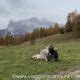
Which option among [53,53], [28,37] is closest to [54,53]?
[53,53]

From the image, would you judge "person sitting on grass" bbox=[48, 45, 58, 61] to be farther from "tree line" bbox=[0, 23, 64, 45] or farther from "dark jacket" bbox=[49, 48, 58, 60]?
"tree line" bbox=[0, 23, 64, 45]

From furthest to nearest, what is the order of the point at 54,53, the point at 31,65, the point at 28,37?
the point at 28,37, the point at 54,53, the point at 31,65

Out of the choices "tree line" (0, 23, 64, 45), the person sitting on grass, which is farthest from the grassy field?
"tree line" (0, 23, 64, 45)

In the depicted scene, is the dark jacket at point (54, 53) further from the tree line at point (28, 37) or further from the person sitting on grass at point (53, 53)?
the tree line at point (28, 37)

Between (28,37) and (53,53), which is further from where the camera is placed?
(28,37)

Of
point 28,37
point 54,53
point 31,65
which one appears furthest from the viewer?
point 28,37

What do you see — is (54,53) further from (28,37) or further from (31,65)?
(28,37)

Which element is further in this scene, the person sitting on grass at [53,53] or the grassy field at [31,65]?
the person sitting on grass at [53,53]

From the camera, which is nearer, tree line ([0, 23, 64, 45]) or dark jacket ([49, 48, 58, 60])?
dark jacket ([49, 48, 58, 60])

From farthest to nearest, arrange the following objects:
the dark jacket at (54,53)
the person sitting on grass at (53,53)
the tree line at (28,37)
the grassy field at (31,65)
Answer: the tree line at (28,37) → the dark jacket at (54,53) → the person sitting on grass at (53,53) → the grassy field at (31,65)

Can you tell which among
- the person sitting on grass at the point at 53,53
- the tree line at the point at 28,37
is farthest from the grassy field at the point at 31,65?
the tree line at the point at 28,37

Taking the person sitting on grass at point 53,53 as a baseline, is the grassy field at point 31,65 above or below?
below

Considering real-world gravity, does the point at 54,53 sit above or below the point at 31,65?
above

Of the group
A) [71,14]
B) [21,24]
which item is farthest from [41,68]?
[21,24]
